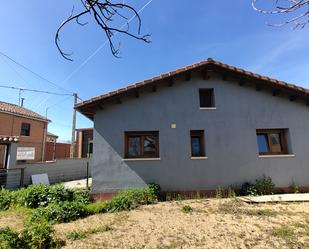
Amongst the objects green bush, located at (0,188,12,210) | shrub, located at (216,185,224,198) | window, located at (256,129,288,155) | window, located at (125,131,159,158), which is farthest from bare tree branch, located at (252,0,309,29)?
green bush, located at (0,188,12,210)

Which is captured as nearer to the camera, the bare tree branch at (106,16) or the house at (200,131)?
the bare tree branch at (106,16)

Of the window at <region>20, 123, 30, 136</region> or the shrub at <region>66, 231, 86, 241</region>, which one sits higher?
the window at <region>20, 123, 30, 136</region>

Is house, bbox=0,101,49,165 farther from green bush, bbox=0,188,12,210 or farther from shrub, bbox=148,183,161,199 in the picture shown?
shrub, bbox=148,183,161,199

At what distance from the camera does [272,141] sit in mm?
9492

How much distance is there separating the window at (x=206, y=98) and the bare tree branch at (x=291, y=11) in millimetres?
7313

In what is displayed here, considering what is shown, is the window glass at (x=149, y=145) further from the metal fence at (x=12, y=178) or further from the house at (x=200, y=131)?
the metal fence at (x=12, y=178)

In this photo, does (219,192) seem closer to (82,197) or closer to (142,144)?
(142,144)

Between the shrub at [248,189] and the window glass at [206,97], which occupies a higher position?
the window glass at [206,97]

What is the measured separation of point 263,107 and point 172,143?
457cm

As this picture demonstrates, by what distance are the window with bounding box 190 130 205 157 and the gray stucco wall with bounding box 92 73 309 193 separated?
29 cm

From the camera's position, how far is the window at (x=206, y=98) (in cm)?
968

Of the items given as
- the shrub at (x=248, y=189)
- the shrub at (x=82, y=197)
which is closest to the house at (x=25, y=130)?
the shrub at (x=82, y=197)

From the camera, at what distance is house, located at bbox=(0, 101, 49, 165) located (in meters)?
20.2

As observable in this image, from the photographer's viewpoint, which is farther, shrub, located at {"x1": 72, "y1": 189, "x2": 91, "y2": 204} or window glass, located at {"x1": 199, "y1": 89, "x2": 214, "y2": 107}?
window glass, located at {"x1": 199, "y1": 89, "x2": 214, "y2": 107}
